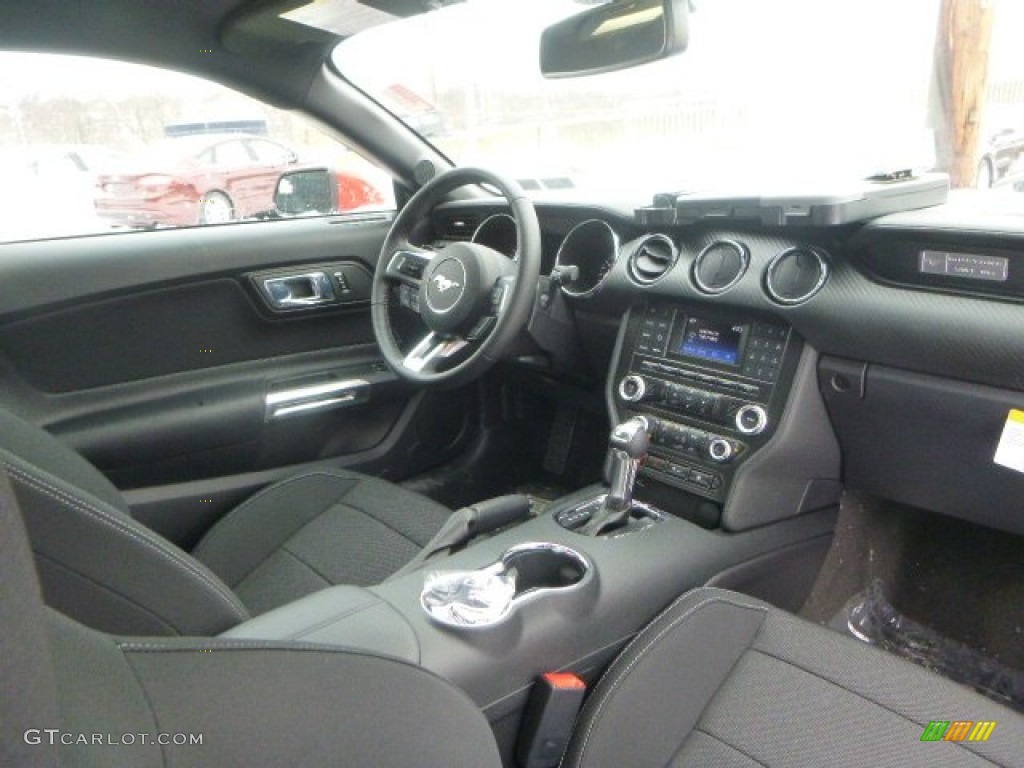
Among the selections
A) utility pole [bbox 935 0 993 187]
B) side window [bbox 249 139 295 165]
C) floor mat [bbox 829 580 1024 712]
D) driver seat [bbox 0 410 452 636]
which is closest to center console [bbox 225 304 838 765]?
driver seat [bbox 0 410 452 636]

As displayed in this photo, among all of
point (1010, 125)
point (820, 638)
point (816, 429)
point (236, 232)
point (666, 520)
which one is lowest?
point (820, 638)

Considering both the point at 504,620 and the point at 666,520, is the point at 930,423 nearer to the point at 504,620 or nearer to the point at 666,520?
the point at 666,520

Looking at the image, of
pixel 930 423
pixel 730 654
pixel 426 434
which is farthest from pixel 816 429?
pixel 426 434

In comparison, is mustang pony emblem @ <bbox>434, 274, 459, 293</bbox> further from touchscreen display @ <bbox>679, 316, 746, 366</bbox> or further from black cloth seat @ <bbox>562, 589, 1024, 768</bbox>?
black cloth seat @ <bbox>562, 589, 1024, 768</bbox>

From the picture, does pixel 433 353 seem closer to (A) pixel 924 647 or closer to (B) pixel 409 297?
(B) pixel 409 297

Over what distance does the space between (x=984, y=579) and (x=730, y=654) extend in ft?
2.81

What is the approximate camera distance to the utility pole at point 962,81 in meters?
1.79

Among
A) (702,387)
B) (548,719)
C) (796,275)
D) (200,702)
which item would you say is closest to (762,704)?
(548,719)

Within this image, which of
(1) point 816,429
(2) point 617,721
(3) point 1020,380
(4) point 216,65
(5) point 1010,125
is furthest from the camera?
(4) point 216,65

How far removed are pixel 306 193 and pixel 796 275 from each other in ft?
4.89

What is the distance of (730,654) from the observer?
1353mm

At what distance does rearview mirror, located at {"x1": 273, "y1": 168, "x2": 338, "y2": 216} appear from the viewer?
2430 millimetres

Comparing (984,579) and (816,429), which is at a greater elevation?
(816,429)

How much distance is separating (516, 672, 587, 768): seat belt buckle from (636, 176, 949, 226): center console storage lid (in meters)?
0.89
